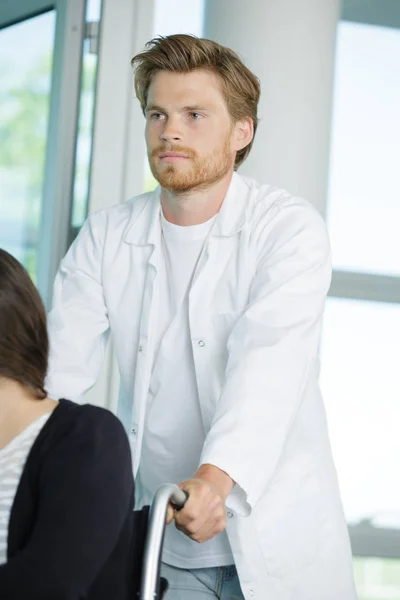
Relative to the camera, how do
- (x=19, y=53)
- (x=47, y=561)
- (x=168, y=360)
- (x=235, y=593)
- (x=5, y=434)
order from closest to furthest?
(x=47, y=561) < (x=5, y=434) < (x=235, y=593) < (x=168, y=360) < (x=19, y=53)

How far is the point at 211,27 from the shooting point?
9.62 ft

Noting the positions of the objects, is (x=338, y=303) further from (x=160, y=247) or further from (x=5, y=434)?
(x=5, y=434)

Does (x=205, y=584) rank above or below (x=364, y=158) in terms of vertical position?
below

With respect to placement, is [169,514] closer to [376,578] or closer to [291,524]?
[291,524]

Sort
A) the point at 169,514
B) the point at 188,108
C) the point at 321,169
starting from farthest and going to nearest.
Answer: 1. the point at 321,169
2. the point at 188,108
3. the point at 169,514

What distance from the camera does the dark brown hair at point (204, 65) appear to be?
73.5 inches

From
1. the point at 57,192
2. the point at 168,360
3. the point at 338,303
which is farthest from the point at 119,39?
the point at 168,360

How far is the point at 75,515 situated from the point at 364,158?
229 cm

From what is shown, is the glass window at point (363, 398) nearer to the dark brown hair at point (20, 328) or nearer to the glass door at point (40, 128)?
the glass door at point (40, 128)

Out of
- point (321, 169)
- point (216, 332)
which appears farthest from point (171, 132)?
point (321, 169)

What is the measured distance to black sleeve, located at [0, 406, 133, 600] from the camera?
3.46ft

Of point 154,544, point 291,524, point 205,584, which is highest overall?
point 154,544

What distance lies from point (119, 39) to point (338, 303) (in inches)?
44.9

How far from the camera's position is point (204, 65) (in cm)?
189
